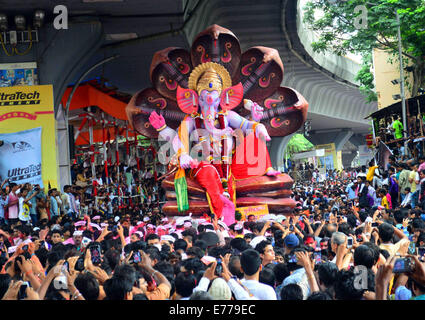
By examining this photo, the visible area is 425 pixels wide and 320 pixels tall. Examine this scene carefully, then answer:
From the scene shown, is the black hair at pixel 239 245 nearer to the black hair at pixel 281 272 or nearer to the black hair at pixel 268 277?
the black hair at pixel 281 272

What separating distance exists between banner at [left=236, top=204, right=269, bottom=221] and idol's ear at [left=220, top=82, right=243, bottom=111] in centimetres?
244

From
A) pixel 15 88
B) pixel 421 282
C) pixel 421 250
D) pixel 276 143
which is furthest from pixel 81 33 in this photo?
pixel 276 143

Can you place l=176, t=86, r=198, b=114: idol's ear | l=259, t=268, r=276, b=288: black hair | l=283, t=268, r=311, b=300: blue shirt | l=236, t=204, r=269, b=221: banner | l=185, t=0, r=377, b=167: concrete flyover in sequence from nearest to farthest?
l=283, t=268, r=311, b=300: blue shirt < l=259, t=268, r=276, b=288: black hair < l=236, t=204, r=269, b=221: banner < l=176, t=86, r=198, b=114: idol's ear < l=185, t=0, r=377, b=167: concrete flyover

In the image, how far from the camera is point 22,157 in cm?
1523

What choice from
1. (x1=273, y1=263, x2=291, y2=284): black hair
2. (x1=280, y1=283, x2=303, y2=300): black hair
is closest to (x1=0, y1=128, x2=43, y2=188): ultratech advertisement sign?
(x1=273, y1=263, x2=291, y2=284): black hair

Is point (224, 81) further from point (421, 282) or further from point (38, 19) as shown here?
point (421, 282)

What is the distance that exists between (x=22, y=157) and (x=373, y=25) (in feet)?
38.5

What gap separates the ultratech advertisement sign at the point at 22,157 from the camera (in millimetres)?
15117

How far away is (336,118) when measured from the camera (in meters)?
40.1

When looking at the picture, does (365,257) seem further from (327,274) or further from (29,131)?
(29,131)

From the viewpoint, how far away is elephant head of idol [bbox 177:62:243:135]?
13.8 meters

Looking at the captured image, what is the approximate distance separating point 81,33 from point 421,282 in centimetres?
1378

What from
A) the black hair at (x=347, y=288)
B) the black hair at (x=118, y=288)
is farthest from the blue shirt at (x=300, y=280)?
the black hair at (x=118, y=288)

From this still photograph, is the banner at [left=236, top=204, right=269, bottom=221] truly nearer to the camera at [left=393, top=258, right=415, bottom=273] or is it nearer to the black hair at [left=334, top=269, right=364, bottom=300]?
the black hair at [left=334, top=269, right=364, bottom=300]
